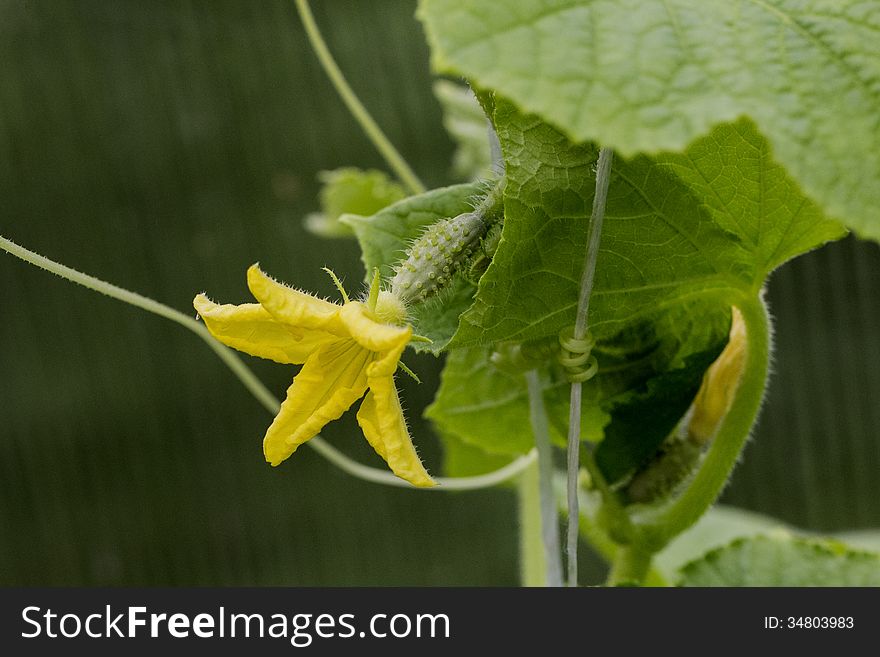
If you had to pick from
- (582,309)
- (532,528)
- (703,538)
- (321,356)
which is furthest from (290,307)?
(703,538)

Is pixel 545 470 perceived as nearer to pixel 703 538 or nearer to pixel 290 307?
pixel 290 307

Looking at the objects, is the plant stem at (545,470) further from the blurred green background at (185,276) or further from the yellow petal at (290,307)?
the blurred green background at (185,276)

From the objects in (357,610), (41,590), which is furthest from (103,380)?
(357,610)

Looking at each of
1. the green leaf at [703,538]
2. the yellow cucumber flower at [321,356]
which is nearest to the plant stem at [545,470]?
the yellow cucumber flower at [321,356]

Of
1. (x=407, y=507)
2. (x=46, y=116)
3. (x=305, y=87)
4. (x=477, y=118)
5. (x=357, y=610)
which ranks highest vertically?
(x=305, y=87)

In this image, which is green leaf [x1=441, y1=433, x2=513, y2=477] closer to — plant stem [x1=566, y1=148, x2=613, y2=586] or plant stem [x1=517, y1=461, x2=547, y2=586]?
plant stem [x1=517, y1=461, x2=547, y2=586]

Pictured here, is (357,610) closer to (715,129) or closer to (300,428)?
(300,428)

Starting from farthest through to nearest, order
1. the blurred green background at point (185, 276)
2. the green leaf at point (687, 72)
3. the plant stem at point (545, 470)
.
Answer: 1. the blurred green background at point (185, 276)
2. the plant stem at point (545, 470)
3. the green leaf at point (687, 72)
